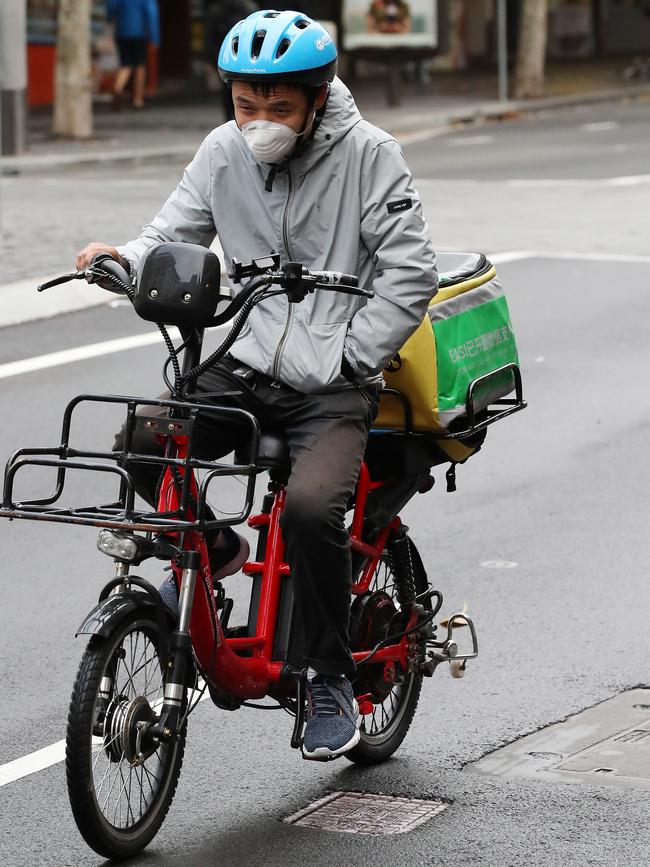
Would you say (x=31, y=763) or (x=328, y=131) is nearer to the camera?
(x=328, y=131)

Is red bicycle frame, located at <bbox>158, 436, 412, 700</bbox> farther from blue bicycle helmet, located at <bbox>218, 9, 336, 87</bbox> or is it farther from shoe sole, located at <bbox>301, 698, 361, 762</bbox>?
blue bicycle helmet, located at <bbox>218, 9, 336, 87</bbox>

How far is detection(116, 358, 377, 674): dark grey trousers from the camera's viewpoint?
14.2ft

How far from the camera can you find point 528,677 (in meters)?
5.81

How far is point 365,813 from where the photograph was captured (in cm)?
473

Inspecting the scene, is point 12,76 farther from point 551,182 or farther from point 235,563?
point 235,563

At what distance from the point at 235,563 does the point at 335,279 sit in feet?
3.16

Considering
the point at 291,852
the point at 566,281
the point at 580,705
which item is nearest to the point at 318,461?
the point at 291,852

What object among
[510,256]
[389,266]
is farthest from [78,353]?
[389,266]

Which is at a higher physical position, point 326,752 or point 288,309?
point 288,309

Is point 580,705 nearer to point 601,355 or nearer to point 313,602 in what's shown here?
point 313,602

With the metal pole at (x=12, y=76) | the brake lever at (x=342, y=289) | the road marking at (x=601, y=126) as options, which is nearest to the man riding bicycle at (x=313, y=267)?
the brake lever at (x=342, y=289)

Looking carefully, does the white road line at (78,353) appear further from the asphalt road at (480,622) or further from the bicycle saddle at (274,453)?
the bicycle saddle at (274,453)

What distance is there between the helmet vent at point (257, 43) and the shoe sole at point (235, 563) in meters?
1.30

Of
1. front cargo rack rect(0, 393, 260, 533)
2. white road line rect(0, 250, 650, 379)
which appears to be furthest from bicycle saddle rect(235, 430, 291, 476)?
white road line rect(0, 250, 650, 379)
